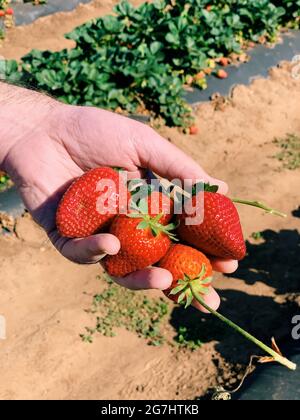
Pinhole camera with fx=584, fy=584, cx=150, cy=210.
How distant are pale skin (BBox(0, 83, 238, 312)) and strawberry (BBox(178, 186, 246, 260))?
170mm

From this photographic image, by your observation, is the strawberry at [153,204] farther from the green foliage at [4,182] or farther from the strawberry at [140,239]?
the green foliage at [4,182]

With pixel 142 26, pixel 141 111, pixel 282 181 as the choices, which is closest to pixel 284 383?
pixel 282 181

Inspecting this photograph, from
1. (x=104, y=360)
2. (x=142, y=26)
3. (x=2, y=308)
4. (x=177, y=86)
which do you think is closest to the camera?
(x=104, y=360)

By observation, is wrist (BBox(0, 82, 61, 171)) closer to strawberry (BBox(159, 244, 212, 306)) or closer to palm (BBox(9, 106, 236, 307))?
palm (BBox(9, 106, 236, 307))

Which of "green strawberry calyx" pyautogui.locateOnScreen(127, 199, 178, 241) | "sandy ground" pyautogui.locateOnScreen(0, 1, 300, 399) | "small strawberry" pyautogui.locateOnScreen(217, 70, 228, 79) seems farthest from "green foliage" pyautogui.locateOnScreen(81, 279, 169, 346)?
"small strawberry" pyautogui.locateOnScreen(217, 70, 228, 79)

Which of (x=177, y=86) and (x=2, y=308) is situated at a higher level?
(x=177, y=86)

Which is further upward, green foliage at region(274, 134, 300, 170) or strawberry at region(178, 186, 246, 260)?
strawberry at region(178, 186, 246, 260)

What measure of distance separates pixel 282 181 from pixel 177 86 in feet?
5.35

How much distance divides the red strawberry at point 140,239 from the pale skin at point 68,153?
0.18 m

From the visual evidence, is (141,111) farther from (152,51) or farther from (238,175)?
(238,175)

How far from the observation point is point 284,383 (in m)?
3.73

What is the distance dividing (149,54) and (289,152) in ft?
6.46

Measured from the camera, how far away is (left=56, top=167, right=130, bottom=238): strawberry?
8.68 ft

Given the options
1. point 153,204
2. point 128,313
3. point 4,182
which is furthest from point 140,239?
point 4,182
